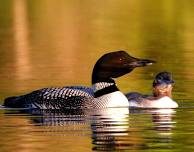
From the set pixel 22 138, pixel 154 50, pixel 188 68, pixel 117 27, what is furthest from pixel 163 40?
pixel 22 138

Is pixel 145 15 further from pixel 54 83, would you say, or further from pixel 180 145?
pixel 180 145

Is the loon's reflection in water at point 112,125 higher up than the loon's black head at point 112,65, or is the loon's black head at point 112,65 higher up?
the loon's black head at point 112,65

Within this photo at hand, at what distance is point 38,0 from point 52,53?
28678 mm

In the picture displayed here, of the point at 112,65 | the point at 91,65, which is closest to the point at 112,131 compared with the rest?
the point at 112,65

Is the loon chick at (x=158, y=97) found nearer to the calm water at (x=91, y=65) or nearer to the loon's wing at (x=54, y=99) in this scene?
the calm water at (x=91, y=65)

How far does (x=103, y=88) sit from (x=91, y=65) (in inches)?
290

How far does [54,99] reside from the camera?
20.8 m

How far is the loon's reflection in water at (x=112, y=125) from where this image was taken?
17.0m

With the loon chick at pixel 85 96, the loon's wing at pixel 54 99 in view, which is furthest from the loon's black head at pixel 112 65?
the loon's wing at pixel 54 99

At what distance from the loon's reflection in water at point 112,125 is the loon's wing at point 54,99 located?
0.16 m

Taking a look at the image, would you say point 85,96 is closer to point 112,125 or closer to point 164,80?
point 164,80

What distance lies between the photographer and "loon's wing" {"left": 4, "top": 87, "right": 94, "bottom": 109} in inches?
814

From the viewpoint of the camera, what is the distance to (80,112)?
66.8 ft

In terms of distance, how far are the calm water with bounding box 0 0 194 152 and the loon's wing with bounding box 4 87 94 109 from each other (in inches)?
12.6
